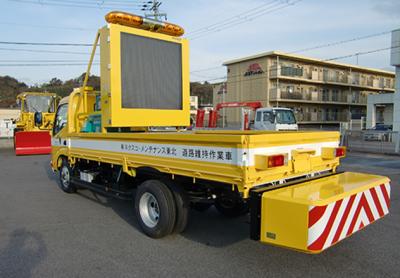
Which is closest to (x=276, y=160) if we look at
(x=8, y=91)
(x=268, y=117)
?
(x=268, y=117)

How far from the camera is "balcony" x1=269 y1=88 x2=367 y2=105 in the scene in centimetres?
4009

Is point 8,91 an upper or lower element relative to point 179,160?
upper

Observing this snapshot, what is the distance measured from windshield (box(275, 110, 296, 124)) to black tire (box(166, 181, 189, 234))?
1672 cm

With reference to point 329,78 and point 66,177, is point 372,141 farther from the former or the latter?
point 329,78

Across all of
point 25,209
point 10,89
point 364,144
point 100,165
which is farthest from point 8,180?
point 10,89

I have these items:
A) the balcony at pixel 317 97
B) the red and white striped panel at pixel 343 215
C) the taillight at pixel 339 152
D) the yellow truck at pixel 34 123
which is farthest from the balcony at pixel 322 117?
the red and white striped panel at pixel 343 215

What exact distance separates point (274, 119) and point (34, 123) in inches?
550

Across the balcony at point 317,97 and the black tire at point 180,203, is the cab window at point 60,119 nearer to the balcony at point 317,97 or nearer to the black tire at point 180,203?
→ the black tire at point 180,203

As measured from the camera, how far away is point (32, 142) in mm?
17609

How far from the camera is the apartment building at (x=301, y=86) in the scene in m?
40.4

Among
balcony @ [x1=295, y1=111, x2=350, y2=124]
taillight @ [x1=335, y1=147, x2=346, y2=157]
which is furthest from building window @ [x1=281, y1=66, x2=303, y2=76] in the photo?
taillight @ [x1=335, y1=147, x2=346, y2=157]

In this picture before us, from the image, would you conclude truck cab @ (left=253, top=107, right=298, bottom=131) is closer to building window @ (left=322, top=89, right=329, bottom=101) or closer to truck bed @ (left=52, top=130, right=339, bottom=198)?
truck bed @ (left=52, top=130, right=339, bottom=198)

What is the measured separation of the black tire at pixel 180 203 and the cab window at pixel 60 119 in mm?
4281

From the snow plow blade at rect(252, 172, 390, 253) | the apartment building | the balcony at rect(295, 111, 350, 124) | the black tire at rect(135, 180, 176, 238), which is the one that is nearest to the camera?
the snow plow blade at rect(252, 172, 390, 253)
